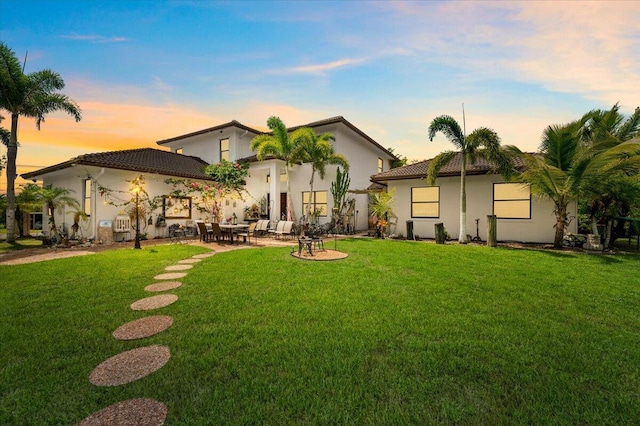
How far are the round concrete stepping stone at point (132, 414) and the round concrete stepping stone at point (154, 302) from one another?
2.59 m

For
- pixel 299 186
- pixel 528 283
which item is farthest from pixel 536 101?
pixel 299 186

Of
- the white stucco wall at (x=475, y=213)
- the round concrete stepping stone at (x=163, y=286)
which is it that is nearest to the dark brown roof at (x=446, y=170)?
the white stucco wall at (x=475, y=213)

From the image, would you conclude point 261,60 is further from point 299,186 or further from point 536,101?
point 536,101

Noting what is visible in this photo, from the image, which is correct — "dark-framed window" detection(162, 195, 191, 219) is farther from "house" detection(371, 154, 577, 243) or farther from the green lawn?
"house" detection(371, 154, 577, 243)

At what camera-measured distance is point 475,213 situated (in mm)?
13875

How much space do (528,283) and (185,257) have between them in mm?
9856

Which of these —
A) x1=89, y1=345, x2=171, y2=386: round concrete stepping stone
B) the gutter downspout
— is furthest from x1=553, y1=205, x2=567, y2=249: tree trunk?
the gutter downspout

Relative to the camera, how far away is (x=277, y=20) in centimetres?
921

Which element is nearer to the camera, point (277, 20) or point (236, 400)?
point (236, 400)

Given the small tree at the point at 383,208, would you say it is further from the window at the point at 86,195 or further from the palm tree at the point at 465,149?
the window at the point at 86,195

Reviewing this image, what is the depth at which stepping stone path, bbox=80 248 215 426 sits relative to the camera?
219 cm

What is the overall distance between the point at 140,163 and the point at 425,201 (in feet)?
53.1

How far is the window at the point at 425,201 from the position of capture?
1490 centimetres

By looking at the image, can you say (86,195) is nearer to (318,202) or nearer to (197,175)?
(197,175)
